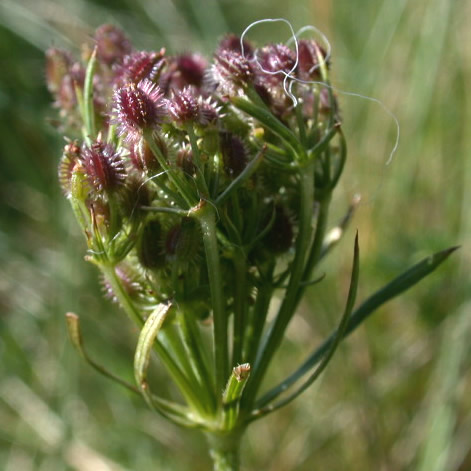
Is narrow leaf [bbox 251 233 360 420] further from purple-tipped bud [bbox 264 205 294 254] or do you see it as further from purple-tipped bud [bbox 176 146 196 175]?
purple-tipped bud [bbox 176 146 196 175]

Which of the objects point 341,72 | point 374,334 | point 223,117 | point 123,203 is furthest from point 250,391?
point 341,72

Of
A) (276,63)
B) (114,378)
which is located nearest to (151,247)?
(114,378)

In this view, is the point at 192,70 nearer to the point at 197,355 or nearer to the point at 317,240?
the point at 317,240

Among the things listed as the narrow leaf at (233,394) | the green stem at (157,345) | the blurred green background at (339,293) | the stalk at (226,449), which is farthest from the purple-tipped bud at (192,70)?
the blurred green background at (339,293)

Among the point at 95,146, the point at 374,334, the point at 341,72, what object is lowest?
the point at 374,334

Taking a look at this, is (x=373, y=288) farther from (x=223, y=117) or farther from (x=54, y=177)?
(x=54, y=177)

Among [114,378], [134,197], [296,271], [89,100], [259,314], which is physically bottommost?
[114,378]

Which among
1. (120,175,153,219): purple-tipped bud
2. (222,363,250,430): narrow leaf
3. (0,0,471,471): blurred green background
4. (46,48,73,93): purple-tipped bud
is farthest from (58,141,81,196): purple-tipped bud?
(0,0,471,471): blurred green background

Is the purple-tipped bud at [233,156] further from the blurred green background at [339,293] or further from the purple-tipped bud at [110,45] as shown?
the blurred green background at [339,293]

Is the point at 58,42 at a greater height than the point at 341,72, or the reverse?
the point at 58,42
